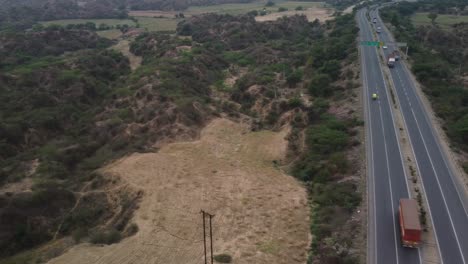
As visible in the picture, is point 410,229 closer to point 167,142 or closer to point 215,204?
point 215,204

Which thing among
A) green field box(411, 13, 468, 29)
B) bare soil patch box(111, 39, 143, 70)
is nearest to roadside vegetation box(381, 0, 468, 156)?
green field box(411, 13, 468, 29)

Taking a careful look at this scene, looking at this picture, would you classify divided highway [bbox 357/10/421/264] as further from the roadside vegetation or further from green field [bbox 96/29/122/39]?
green field [bbox 96/29/122/39]

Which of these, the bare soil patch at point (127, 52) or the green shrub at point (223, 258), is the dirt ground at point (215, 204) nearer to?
the green shrub at point (223, 258)

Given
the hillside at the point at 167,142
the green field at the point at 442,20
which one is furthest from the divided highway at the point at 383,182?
the green field at the point at 442,20

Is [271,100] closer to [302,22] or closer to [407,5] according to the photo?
[302,22]

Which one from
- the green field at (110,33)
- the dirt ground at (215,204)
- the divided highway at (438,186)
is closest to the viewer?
the divided highway at (438,186)

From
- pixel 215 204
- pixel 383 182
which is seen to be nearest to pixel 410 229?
pixel 383 182
